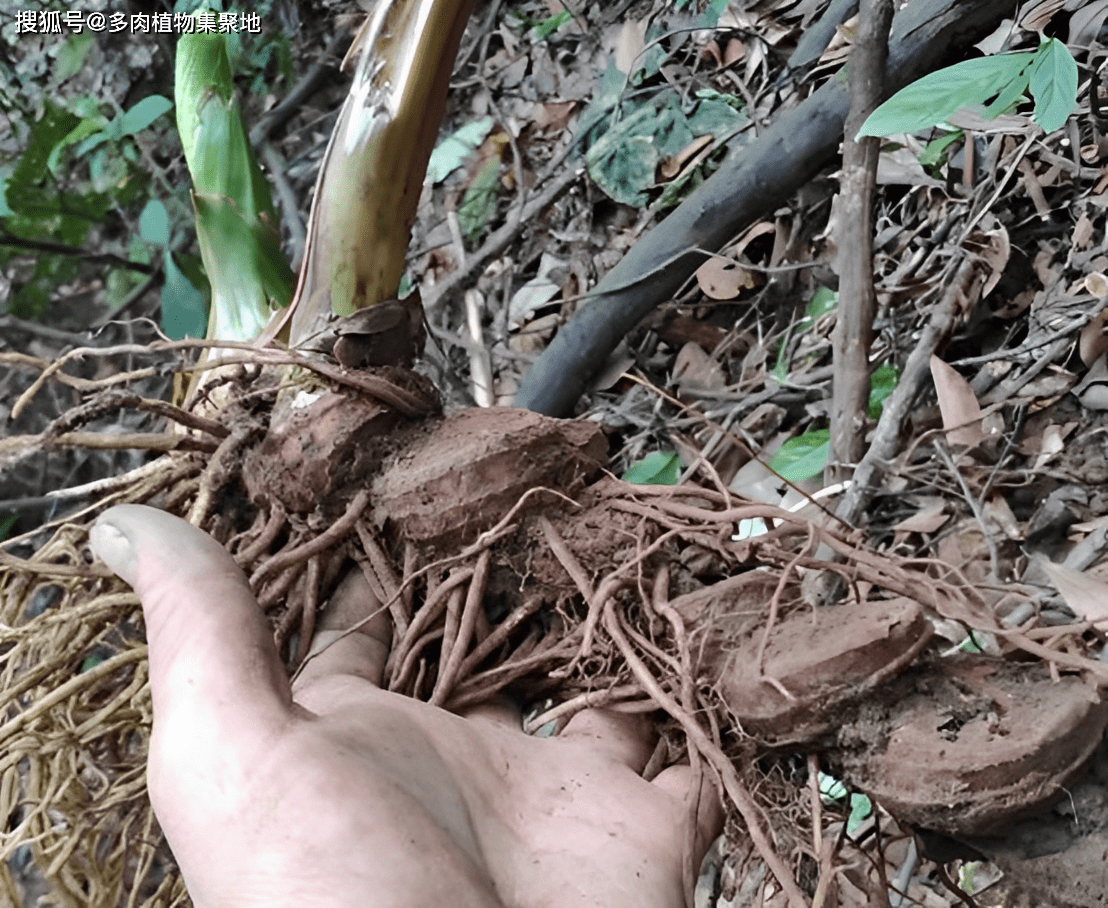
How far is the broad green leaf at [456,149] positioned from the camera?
1731mm

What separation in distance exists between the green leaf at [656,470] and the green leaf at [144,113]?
3.96 ft

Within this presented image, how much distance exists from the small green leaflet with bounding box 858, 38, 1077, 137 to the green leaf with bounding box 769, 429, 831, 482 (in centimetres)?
46

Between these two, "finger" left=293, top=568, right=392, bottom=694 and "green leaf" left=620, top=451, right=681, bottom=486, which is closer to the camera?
"finger" left=293, top=568, right=392, bottom=694

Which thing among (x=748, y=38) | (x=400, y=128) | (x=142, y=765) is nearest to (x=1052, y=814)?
(x=142, y=765)

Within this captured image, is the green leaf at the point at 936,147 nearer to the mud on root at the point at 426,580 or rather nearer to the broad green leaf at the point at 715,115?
the broad green leaf at the point at 715,115

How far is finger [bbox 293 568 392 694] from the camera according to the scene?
67 centimetres

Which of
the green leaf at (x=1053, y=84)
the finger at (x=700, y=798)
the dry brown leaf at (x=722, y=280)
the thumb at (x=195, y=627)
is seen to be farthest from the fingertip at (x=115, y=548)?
the dry brown leaf at (x=722, y=280)

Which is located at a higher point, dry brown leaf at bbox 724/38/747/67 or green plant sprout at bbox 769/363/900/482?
dry brown leaf at bbox 724/38/747/67

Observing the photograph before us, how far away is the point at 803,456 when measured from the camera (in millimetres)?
1037

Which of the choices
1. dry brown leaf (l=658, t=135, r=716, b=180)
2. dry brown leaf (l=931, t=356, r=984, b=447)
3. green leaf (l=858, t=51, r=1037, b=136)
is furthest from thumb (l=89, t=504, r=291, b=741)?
dry brown leaf (l=658, t=135, r=716, b=180)

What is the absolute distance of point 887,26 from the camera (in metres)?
0.83

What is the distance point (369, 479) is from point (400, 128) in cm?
36

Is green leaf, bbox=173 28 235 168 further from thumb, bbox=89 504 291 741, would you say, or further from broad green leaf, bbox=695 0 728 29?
→ broad green leaf, bbox=695 0 728 29

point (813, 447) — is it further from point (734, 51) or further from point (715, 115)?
point (734, 51)
